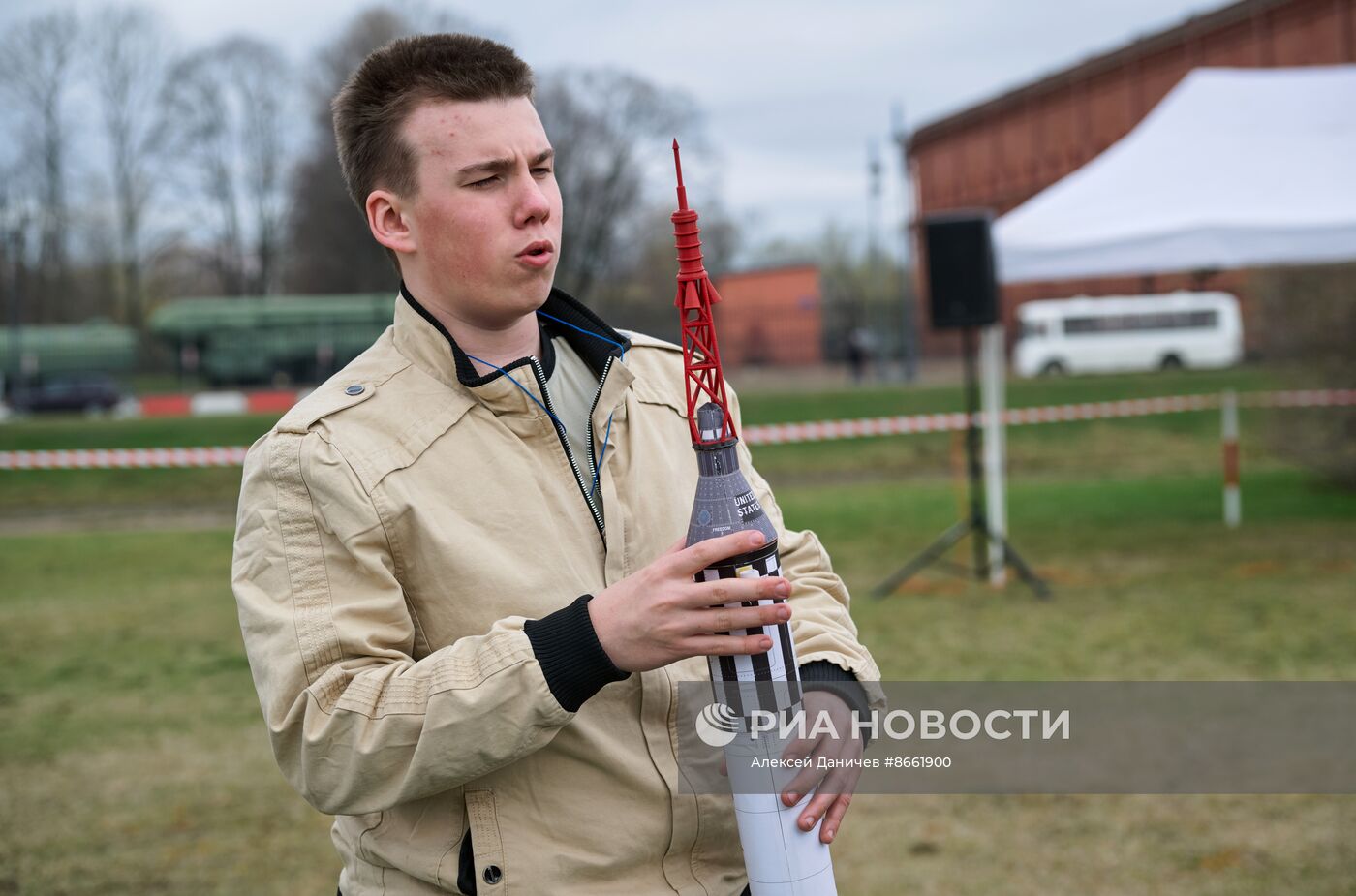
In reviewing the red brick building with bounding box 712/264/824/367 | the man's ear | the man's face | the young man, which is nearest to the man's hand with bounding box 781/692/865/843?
the young man

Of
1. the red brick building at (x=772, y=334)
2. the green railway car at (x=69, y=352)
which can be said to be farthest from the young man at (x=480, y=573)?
the green railway car at (x=69, y=352)

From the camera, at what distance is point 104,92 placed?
1911 inches

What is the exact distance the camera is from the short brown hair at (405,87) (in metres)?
1.78

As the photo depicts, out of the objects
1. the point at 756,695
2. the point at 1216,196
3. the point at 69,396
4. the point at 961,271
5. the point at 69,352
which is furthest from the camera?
the point at 69,352

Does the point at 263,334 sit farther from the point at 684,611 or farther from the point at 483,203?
the point at 684,611

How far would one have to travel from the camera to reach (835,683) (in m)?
1.85

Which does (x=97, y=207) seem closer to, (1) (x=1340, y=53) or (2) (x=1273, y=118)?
(1) (x=1340, y=53)

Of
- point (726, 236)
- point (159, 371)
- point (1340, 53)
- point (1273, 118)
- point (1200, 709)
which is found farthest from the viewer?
point (726, 236)

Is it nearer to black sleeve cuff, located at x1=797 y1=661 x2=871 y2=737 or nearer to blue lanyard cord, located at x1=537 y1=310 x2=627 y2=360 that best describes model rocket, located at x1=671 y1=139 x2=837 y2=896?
black sleeve cuff, located at x1=797 y1=661 x2=871 y2=737

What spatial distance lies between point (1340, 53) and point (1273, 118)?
21.2 metres

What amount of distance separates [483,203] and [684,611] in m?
0.67

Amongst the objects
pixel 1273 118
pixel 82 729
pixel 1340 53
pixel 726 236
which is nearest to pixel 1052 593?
pixel 1273 118

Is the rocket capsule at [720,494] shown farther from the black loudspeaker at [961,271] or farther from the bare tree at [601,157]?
the bare tree at [601,157]

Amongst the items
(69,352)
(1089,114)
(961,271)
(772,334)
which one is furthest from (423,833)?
(69,352)
